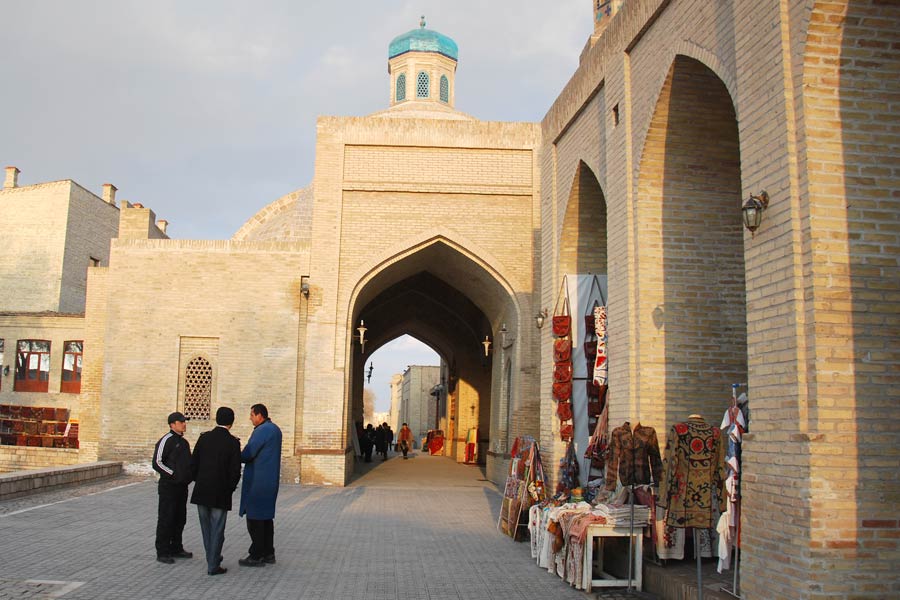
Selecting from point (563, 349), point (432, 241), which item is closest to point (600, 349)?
point (563, 349)

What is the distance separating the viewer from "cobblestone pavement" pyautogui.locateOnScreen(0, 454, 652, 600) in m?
6.64

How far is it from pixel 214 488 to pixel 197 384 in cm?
1031

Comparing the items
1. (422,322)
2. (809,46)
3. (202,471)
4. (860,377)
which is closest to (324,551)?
(202,471)

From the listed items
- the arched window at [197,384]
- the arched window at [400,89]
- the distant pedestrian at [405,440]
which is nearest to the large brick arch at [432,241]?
the arched window at [197,384]

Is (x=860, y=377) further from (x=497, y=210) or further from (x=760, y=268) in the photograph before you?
(x=497, y=210)

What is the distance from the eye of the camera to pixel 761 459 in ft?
17.2

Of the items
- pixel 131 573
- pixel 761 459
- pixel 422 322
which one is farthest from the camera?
pixel 422 322

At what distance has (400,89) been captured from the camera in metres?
25.2

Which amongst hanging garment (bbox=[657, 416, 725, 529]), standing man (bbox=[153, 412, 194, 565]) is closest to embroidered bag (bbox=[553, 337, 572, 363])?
hanging garment (bbox=[657, 416, 725, 529])

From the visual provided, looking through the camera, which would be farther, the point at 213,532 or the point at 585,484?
the point at 585,484

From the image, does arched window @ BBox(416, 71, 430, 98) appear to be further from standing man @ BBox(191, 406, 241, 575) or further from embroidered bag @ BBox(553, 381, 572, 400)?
standing man @ BBox(191, 406, 241, 575)

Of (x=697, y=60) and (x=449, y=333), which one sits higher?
(x=697, y=60)

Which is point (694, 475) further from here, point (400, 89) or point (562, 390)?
point (400, 89)

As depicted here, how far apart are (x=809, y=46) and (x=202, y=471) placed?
18.2 ft
